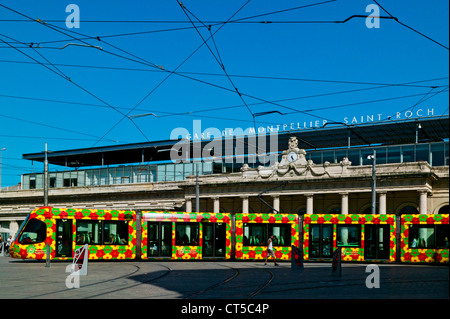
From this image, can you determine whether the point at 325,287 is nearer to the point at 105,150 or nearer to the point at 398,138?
the point at 398,138

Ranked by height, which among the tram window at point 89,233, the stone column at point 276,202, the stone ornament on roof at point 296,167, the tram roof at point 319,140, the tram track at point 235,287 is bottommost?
the tram track at point 235,287

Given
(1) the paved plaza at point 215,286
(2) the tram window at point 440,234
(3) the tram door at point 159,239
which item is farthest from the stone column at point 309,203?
(1) the paved plaza at point 215,286

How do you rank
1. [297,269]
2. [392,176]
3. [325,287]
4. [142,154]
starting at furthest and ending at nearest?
[142,154] < [392,176] < [297,269] < [325,287]

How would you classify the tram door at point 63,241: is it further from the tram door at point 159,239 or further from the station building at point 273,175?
the station building at point 273,175

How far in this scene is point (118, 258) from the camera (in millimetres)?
33156

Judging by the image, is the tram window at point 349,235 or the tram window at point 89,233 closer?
the tram window at point 89,233

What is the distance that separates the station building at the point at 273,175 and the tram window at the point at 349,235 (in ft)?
49.9

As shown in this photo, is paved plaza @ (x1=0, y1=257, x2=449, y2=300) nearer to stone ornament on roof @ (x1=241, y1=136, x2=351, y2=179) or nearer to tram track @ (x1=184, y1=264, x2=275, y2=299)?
tram track @ (x1=184, y1=264, x2=275, y2=299)

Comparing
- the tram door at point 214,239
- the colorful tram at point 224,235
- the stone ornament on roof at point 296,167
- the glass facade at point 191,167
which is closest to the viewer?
the colorful tram at point 224,235

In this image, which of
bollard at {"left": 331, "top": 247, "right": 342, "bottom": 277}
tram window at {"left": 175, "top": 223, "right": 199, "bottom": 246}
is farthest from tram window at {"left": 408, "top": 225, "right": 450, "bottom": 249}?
tram window at {"left": 175, "top": 223, "right": 199, "bottom": 246}

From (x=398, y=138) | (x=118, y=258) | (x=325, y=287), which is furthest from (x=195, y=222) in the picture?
(x=398, y=138)

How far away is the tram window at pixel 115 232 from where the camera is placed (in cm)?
3278

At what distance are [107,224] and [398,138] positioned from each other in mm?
41238
